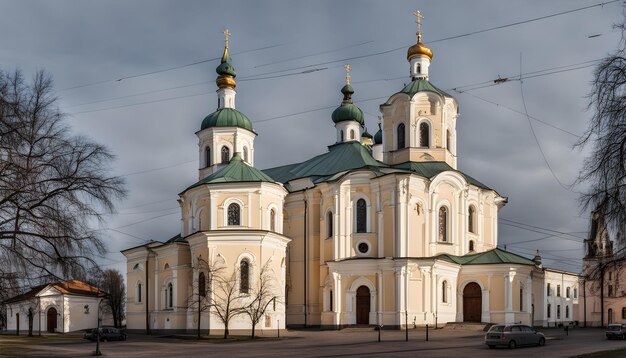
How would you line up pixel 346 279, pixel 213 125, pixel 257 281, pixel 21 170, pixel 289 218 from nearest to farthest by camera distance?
pixel 21 170, pixel 257 281, pixel 346 279, pixel 289 218, pixel 213 125

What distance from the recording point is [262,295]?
4366 centimetres

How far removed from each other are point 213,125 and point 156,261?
12819mm

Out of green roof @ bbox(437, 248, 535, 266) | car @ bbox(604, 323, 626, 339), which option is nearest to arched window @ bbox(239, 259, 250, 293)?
green roof @ bbox(437, 248, 535, 266)

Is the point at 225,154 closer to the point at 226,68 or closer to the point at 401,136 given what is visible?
the point at 226,68

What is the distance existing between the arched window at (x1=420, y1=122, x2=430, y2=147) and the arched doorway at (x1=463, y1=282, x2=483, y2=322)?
36.5 feet

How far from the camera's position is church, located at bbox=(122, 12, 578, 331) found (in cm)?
4594

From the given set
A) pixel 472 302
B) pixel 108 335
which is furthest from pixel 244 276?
pixel 472 302

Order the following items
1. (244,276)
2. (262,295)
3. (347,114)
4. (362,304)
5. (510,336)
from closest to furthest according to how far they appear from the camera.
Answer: (510,336) < (262,295) < (244,276) < (362,304) < (347,114)

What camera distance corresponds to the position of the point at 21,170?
1770 cm

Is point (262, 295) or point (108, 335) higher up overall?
point (262, 295)

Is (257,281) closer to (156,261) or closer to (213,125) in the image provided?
(156,261)

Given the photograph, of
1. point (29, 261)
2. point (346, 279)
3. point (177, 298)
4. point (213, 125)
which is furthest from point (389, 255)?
point (29, 261)

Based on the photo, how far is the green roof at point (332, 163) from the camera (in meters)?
54.0

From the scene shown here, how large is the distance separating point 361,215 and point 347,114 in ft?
52.1
